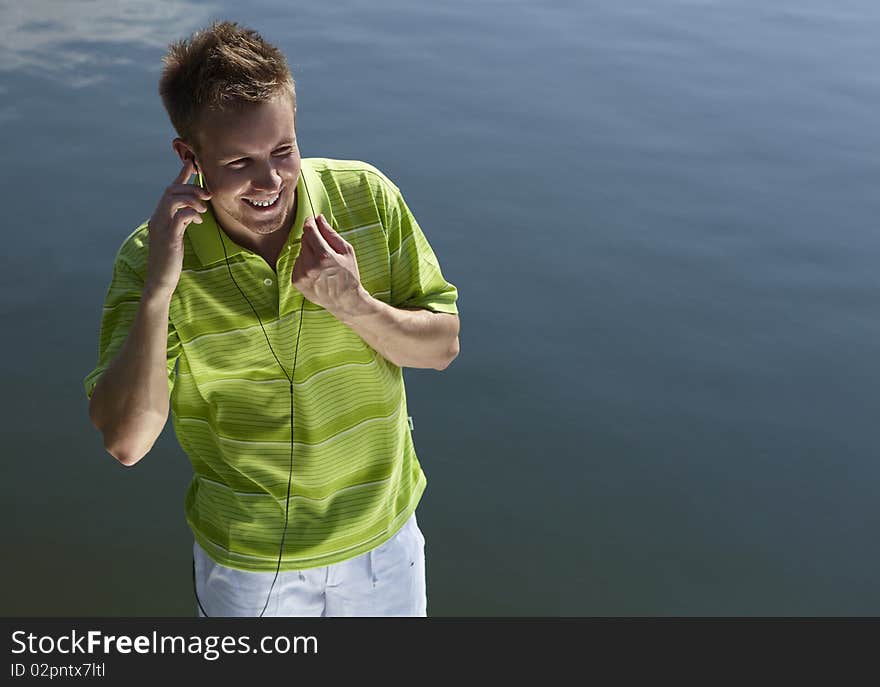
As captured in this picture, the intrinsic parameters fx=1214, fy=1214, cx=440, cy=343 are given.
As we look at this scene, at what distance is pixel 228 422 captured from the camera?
6.21ft

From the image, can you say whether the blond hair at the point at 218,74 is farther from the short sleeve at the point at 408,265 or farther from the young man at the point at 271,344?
the short sleeve at the point at 408,265

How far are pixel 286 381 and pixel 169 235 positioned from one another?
1.01ft

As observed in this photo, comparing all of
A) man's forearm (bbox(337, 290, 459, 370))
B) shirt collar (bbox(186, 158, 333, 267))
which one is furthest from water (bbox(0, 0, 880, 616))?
shirt collar (bbox(186, 158, 333, 267))

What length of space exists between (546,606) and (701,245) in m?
2.05

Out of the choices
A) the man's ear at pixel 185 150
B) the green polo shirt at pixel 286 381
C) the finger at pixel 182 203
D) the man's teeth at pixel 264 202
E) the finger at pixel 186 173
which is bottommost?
the green polo shirt at pixel 286 381

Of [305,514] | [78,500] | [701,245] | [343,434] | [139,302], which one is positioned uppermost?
[139,302]

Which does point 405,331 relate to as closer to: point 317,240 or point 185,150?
point 317,240

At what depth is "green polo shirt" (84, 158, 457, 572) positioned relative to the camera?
6.03 ft

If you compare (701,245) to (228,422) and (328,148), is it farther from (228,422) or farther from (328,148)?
(228,422)

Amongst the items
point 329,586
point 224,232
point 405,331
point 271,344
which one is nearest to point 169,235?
point 224,232

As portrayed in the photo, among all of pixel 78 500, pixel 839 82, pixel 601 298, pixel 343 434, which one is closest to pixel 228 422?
pixel 343 434

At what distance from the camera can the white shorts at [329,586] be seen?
1962 millimetres

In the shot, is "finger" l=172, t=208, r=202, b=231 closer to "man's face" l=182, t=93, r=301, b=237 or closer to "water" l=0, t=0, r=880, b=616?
"man's face" l=182, t=93, r=301, b=237

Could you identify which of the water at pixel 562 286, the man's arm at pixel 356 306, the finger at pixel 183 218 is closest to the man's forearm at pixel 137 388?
the finger at pixel 183 218
